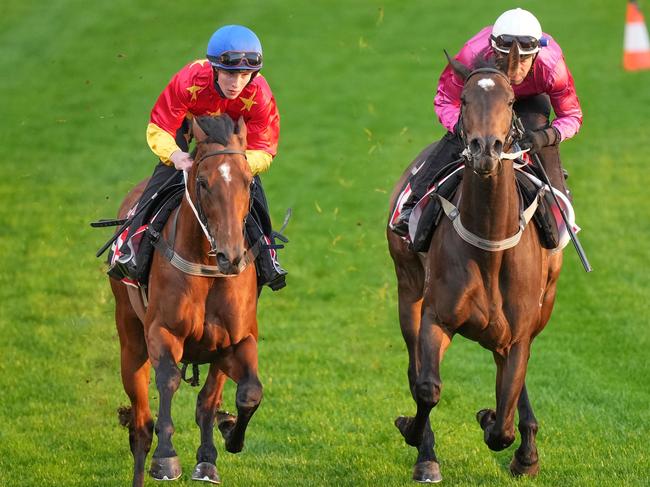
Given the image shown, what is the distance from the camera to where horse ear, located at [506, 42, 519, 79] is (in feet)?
26.7

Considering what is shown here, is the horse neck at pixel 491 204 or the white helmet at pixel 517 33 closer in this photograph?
the horse neck at pixel 491 204

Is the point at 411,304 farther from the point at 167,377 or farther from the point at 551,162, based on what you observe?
the point at 167,377

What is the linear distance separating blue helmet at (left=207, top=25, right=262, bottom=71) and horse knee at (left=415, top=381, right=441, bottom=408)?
2.21 meters

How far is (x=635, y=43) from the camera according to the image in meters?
19.9

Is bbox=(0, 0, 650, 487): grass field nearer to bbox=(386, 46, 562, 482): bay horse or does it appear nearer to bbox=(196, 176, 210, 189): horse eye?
bbox=(386, 46, 562, 482): bay horse

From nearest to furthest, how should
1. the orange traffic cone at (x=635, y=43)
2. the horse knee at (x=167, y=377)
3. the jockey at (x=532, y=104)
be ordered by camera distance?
the horse knee at (x=167, y=377) < the jockey at (x=532, y=104) < the orange traffic cone at (x=635, y=43)

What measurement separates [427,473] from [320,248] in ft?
26.3

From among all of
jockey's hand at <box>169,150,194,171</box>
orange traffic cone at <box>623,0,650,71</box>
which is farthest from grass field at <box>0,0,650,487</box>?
jockey's hand at <box>169,150,194,171</box>

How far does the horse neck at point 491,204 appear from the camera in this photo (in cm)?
784

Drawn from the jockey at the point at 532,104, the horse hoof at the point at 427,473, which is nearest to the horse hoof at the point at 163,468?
the horse hoof at the point at 427,473

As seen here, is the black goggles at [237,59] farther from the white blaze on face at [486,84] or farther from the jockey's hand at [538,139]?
the jockey's hand at [538,139]

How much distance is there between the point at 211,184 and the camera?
7.25 m

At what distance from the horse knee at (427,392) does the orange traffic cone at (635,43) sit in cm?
1252

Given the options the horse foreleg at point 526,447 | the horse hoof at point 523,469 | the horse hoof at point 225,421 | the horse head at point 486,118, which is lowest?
the horse hoof at point 523,469
